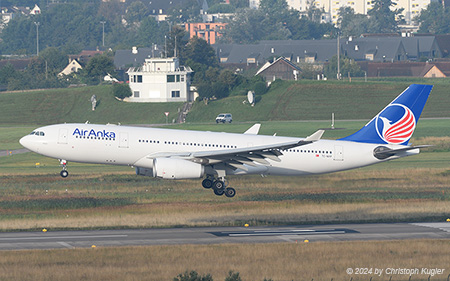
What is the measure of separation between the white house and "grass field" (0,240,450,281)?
406 ft

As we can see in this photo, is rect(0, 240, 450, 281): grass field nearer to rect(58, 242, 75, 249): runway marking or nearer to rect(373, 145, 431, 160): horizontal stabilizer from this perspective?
rect(58, 242, 75, 249): runway marking

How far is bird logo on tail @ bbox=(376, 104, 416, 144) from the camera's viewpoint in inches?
2074

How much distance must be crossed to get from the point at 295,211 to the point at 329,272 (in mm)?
14761

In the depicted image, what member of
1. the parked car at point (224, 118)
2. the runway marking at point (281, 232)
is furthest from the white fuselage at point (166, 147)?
the parked car at point (224, 118)

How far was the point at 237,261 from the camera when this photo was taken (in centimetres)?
3319

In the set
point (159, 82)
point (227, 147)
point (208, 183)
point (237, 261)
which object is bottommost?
point (237, 261)

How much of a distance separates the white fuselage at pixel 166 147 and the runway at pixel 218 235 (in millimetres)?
10678

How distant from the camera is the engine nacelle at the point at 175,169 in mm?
48250

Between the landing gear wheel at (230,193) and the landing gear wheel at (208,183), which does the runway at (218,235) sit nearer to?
the landing gear wheel at (230,193)

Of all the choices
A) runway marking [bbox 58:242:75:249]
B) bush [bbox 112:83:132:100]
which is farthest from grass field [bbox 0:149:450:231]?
bush [bbox 112:83:132:100]

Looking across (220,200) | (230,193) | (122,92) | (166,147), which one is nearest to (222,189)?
(230,193)

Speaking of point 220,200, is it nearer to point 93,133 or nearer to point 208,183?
point 208,183

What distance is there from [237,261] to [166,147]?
19.6 m

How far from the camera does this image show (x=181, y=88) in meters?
160
